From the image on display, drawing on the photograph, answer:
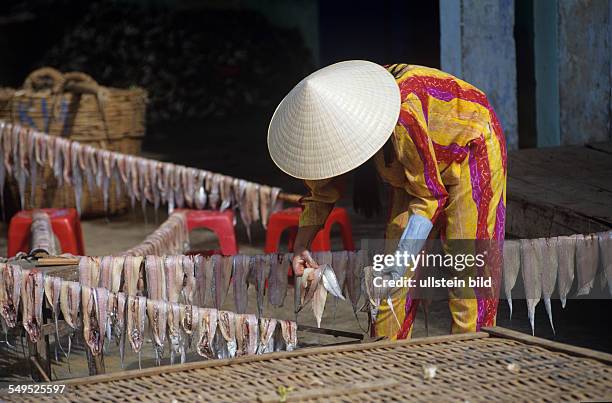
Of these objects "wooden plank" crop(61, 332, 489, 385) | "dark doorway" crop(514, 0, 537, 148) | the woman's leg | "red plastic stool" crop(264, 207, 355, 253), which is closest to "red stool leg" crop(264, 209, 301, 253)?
"red plastic stool" crop(264, 207, 355, 253)

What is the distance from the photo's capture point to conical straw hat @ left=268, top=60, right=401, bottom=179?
10.7 feet

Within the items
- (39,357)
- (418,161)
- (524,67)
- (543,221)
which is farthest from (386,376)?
(524,67)

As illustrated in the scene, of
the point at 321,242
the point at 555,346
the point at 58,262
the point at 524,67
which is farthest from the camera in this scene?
the point at 524,67

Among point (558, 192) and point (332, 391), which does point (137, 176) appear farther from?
point (332, 391)

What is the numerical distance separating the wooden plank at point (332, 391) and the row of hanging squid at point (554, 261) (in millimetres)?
1033

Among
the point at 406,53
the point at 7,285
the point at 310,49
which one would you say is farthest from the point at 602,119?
the point at 310,49

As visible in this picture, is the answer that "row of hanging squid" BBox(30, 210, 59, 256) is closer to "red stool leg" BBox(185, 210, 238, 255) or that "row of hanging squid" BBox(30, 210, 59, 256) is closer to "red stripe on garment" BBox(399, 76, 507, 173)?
"red stool leg" BBox(185, 210, 238, 255)

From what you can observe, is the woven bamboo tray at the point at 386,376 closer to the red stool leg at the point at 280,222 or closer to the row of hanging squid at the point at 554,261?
the row of hanging squid at the point at 554,261

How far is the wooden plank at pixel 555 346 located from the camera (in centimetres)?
294

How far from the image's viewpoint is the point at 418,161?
10.9 ft

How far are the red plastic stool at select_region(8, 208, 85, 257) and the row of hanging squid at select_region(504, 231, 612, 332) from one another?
10.0ft

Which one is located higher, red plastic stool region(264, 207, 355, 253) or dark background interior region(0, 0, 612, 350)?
dark background interior region(0, 0, 612, 350)

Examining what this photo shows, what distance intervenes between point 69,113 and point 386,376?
522cm

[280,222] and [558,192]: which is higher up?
[558,192]
